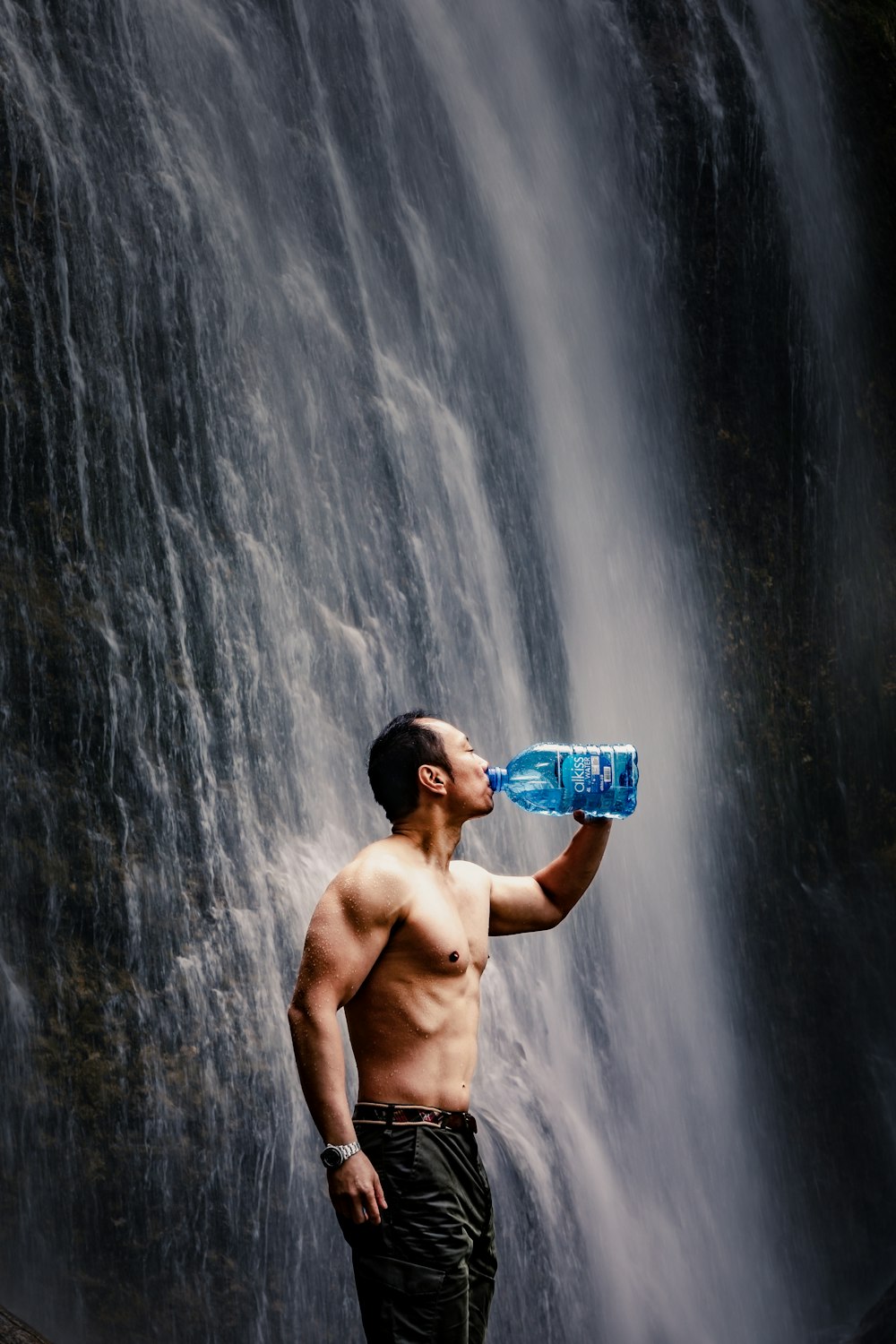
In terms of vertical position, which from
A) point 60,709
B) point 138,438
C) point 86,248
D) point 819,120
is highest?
point 819,120

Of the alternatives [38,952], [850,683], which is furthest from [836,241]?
[38,952]

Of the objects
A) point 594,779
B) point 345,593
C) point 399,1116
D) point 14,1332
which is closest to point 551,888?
point 594,779

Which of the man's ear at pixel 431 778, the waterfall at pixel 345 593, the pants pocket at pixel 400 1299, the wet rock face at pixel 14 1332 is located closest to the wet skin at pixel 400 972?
the man's ear at pixel 431 778

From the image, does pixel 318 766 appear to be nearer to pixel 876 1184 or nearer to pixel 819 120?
pixel 876 1184

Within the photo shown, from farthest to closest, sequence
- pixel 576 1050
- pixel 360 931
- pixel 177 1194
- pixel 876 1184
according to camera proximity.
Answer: pixel 876 1184 → pixel 576 1050 → pixel 177 1194 → pixel 360 931

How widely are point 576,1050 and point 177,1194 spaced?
7.28 ft

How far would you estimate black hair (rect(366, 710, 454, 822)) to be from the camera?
3.07m

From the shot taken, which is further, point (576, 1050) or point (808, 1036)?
point (808, 1036)

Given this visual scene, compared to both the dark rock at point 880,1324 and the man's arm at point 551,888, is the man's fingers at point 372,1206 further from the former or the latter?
the dark rock at point 880,1324

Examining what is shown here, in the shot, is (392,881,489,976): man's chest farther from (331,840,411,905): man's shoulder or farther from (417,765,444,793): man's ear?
(417,765,444,793): man's ear

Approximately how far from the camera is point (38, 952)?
5.87 metres

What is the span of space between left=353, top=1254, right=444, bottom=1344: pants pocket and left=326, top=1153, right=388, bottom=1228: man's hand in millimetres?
96

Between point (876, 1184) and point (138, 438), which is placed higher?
point (138, 438)

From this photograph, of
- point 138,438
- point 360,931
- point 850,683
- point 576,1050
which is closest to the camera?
point 360,931
